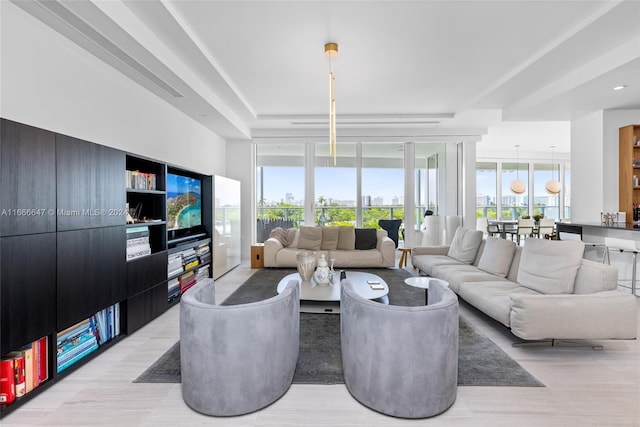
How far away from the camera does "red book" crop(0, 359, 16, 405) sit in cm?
180

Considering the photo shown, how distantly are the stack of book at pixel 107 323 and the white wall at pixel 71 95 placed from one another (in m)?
1.55

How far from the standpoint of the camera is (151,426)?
1.70 m

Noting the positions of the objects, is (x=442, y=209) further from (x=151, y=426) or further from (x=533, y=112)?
(x=151, y=426)

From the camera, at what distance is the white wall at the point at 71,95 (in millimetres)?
2180

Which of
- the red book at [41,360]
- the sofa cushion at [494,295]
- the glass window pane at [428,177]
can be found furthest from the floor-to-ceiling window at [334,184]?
the red book at [41,360]

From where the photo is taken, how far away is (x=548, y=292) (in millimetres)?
2793

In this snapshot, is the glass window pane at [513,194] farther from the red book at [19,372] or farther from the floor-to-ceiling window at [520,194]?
the red book at [19,372]

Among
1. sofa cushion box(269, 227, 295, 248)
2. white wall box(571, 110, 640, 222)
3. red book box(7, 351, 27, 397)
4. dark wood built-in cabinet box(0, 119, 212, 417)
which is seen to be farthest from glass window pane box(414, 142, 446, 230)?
red book box(7, 351, 27, 397)

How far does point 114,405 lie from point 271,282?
2867mm

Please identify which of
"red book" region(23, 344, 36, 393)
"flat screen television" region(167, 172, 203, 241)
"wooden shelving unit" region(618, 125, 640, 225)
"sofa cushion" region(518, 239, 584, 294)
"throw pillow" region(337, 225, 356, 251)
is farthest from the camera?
"throw pillow" region(337, 225, 356, 251)

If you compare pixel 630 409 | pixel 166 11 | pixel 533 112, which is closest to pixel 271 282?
pixel 166 11

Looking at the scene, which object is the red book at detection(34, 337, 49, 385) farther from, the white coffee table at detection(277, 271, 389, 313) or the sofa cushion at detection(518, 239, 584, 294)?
the sofa cushion at detection(518, 239, 584, 294)

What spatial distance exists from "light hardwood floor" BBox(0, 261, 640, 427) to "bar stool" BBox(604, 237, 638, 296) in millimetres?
1929

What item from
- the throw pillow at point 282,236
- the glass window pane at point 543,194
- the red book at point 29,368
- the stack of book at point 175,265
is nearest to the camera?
the red book at point 29,368
